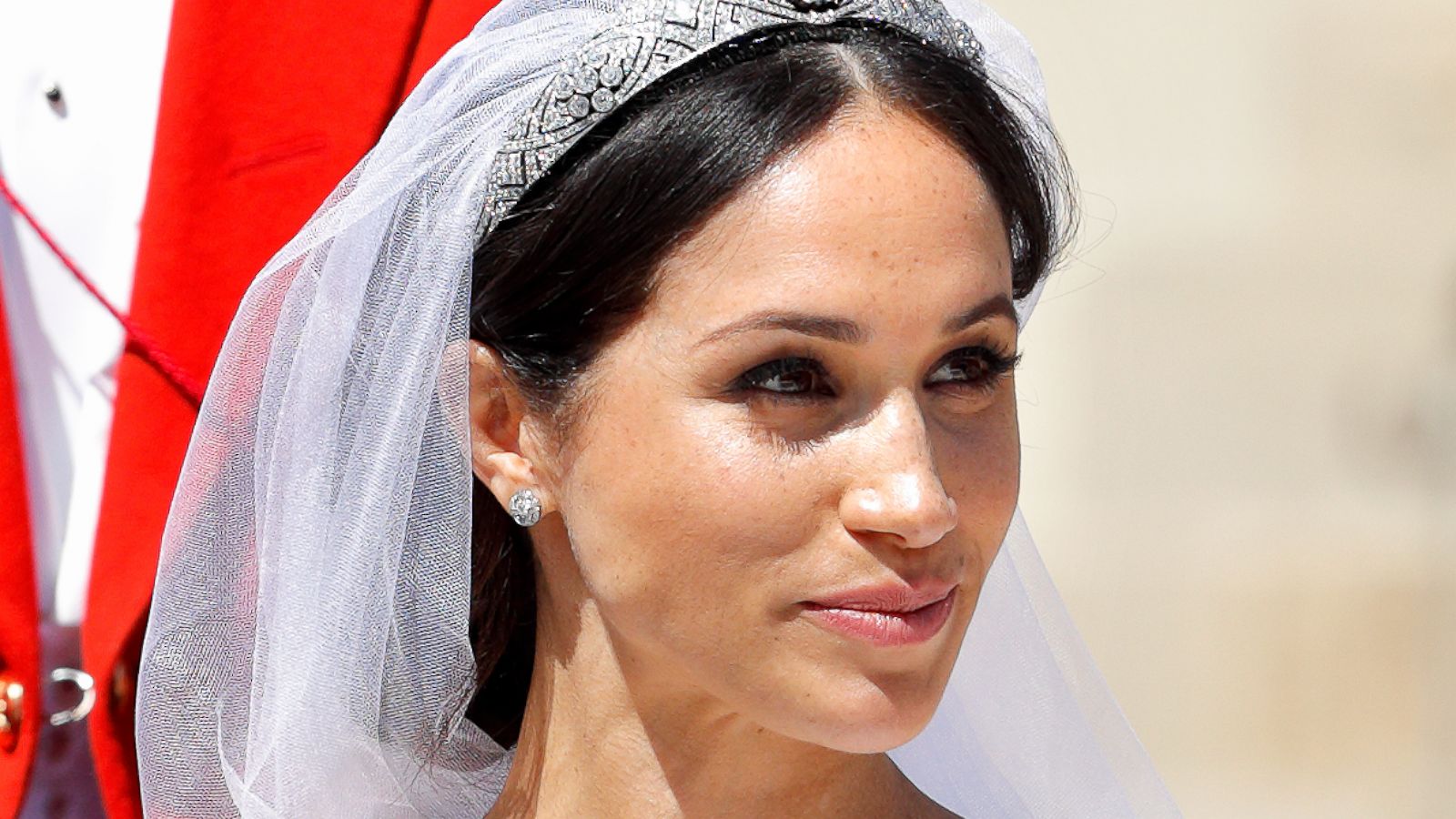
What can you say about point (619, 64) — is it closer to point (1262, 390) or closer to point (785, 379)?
point (785, 379)

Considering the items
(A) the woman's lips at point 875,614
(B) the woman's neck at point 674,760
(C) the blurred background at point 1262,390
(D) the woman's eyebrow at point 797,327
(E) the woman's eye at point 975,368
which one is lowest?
(C) the blurred background at point 1262,390

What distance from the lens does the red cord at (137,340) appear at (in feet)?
6.35

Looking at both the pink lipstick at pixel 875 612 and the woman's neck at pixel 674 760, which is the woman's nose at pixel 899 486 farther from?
the woman's neck at pixel 674 760

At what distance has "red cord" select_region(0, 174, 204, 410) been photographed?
194 centimetres

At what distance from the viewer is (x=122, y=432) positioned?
75.9 inches

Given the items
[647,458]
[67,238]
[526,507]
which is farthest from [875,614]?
[67,238]

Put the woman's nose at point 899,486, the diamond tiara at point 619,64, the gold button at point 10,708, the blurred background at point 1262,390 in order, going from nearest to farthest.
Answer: the woman's nose at point 899,486 < the diamond tiara at point 619,64 < the gold button at point 10,708 < the blurred background at point 1262,390

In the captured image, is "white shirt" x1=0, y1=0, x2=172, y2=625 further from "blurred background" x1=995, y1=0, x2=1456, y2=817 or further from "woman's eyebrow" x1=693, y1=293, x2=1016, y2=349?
"blurred background" x1=995, y1=0, x2=1456, y2=817

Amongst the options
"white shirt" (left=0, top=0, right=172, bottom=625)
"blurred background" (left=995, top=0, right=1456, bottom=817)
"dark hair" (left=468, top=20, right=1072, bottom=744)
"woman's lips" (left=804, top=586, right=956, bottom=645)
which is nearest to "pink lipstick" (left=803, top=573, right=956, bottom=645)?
"woman's lips" (left=804, top=586, right=956, bottom=645)

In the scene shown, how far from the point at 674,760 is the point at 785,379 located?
0.38 metres

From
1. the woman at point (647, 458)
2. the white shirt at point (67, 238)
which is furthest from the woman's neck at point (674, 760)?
the white shirt at point (67, 238)

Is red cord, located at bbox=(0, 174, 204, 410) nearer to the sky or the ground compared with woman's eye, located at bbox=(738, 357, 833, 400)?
nearer to the ground

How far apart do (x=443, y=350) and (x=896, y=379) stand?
16.1 inches

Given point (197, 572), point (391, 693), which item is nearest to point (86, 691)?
point (197, 572)
